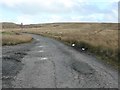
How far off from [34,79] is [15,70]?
9.70 feet

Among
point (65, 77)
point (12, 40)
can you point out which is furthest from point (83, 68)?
point (12, 40)

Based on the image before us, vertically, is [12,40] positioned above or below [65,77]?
above

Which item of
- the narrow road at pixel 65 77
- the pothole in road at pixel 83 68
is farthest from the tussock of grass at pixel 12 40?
the narrow road at pixel 65 77

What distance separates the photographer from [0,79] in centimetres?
1378

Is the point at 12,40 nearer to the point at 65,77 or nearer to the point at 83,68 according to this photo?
the point at 83,68

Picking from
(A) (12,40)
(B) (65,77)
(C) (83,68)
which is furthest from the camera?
(A) (12,40)

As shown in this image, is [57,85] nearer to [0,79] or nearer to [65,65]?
[0,79]

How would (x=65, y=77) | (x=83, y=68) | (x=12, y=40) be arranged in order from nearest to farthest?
(x=65, y=77)
(x=83, y=68)
(x=12, y=40)

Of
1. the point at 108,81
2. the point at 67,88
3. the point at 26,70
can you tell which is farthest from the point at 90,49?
the point at 67,88

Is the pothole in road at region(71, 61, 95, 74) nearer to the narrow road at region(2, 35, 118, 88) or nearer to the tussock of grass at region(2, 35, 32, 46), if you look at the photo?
the narrow road at region(2, 35, 118, 88)

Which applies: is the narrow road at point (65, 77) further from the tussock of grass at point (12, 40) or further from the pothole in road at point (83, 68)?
the tussock of grass at point (12, 40)

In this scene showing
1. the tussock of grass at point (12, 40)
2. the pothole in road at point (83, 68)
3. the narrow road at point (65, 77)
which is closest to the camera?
the narrow road at point (65, 77)

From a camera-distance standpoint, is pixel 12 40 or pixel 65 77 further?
pixel 12 40

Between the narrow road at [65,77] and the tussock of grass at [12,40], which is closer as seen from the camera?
the narrow road at [65,77]
